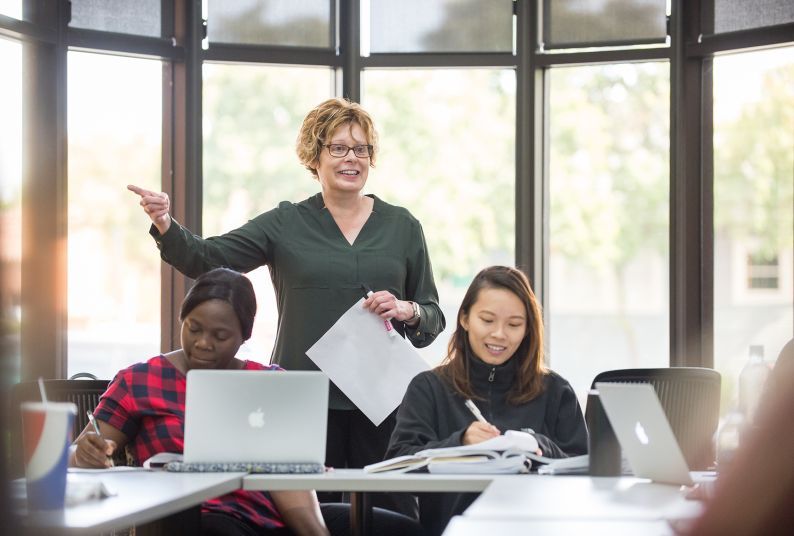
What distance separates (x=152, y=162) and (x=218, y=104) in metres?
0.39

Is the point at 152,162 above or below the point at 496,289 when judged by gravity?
above

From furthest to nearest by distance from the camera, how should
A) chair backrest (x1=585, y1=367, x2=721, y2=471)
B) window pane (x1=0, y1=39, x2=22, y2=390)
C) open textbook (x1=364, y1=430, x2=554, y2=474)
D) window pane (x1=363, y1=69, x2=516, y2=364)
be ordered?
window pane (x1=363, y1=69, x2=516, y2=364), chair backrest (x1=585, y1=367, x2=721, y2=471), open textbook (x1=364, y1=430, x2=554, y2=474), window pane (x1=0, y1=39, x2=22, y2=390)

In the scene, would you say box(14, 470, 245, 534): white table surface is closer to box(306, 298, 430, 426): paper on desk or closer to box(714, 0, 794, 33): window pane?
box(306, 298, 430, 426): paper on desk

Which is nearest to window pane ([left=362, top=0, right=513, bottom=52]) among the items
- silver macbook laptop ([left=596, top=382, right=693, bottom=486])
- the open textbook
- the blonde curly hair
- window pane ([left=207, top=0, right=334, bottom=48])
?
window pane ([left=207, top=0, right=334, bottom=48])

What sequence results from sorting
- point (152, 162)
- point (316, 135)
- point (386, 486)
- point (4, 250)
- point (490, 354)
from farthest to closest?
1. point (152, 162)
2. point (316, 135)
3. point (490, 354)
4. point (386, 486)
5. point (4, 250)

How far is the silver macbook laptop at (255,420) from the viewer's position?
2.44m

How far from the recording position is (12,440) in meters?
0.51

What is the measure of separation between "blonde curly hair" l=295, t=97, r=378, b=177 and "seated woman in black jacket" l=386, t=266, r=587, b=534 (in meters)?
0.67

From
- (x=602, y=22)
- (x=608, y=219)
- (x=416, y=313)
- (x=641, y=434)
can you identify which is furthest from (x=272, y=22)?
Result: (x=641, y=434)

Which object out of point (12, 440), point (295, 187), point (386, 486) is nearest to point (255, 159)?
point (295, 187)

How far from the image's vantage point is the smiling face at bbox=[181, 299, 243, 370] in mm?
2766

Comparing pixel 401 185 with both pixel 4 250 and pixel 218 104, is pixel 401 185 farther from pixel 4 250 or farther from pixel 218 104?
pixel 4 250

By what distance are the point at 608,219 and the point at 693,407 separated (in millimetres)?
1627

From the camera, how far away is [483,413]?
2922mm
